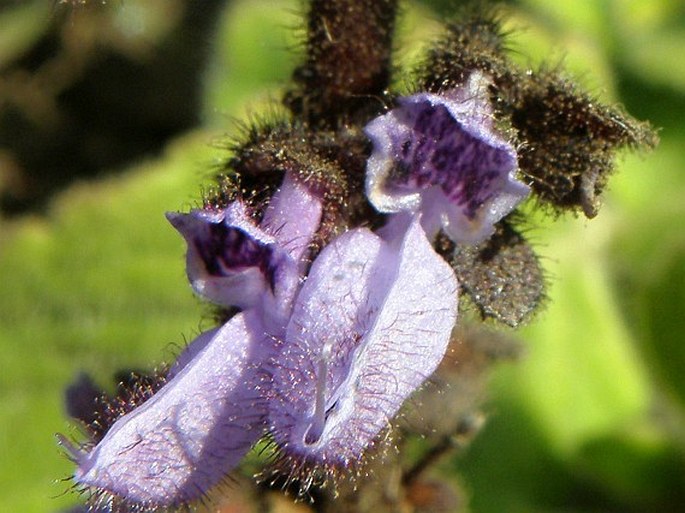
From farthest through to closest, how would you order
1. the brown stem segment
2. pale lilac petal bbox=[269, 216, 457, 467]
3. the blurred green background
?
1. the blurred green background
2. the brown stem segment
3. pale lilac petal bbox=[269, 216, 457, 467]

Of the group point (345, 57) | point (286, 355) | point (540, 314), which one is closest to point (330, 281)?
point (286, 355)

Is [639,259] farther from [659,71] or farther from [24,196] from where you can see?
[24,196]

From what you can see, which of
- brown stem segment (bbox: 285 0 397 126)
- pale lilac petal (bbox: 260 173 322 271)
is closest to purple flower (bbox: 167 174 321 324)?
pale lilac petal (bbox: 260 173 322 271)

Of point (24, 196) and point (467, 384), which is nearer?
point (467, 384)

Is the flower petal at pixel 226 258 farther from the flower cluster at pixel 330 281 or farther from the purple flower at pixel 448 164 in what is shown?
the purple flower at pixel 448 164

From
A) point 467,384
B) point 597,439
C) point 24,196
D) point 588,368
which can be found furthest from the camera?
point 24,196

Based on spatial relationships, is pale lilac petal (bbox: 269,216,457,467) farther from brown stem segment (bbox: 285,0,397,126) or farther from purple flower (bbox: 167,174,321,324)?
brown stem segment (bbox: 285,0,397,126)

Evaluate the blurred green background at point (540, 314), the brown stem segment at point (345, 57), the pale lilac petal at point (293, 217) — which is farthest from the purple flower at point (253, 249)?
the blurred green background at point (540, 314)

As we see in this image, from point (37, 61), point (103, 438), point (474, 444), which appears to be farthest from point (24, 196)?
point (103, 438)
